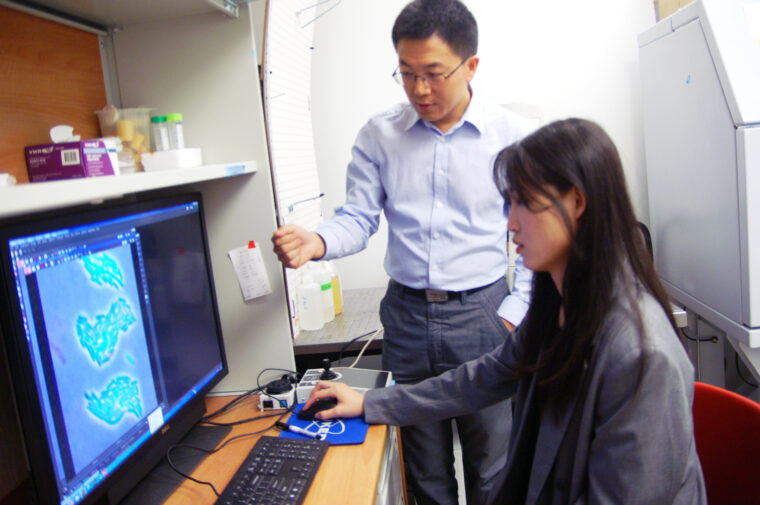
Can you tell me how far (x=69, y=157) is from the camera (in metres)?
0.93

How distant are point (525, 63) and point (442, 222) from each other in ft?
4.00

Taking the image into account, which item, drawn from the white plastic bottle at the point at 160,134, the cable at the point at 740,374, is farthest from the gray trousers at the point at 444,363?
the cable at the point at 740,374

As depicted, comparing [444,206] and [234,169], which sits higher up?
[234,169]

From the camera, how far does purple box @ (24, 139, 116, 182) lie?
906mm

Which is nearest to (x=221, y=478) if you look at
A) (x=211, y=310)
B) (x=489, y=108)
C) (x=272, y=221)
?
(x=211, y=310)

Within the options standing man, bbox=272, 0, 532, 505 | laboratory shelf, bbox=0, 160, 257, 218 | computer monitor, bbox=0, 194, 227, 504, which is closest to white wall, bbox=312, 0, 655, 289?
standing man, bbox=272, 0, 532, 505

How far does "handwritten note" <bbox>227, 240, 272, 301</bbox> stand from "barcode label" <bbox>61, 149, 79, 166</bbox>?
0.44 meters

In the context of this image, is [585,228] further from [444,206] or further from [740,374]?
[740,374]

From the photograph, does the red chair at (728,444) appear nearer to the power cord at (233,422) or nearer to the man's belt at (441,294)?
the man's belt at (441,294)

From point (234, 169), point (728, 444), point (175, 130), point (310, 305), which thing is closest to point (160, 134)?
point (175, 130)

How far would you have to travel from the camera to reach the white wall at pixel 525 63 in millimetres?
2275

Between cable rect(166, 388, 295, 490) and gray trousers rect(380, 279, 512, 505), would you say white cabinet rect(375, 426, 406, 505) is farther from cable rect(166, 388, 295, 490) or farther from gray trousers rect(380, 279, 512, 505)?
cable rect(166, 388, 295, 490)

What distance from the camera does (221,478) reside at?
997 mm

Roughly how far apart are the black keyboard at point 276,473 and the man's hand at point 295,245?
38cm
